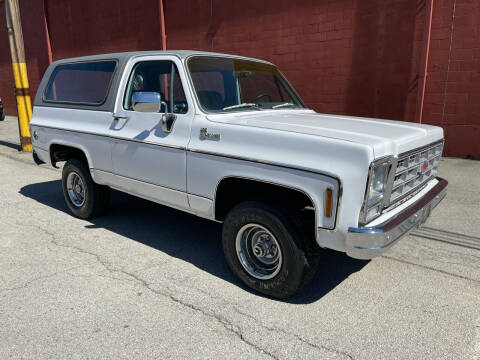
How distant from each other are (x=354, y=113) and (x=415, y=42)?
1821 mm

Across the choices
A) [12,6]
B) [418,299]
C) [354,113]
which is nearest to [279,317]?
[418,299]

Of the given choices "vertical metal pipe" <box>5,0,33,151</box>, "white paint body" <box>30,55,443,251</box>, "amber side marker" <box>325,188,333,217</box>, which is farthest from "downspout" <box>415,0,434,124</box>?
"vertical metal pipe" <box>5,0,33,151</box>

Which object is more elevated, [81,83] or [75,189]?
[81,83]

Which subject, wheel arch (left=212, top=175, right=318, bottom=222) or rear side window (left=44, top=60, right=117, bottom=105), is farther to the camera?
rear side window (left=44, top=60, right=117, bottom=105)

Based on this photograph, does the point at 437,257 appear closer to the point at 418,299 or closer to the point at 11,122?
the point at 418,299

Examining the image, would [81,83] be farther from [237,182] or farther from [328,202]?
[328,202]

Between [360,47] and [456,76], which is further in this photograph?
[360,47]

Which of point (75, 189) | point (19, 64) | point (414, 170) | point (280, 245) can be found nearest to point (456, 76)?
point (414, 170)

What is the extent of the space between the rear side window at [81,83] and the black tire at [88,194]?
0.80m

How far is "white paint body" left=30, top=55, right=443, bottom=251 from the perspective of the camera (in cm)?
266

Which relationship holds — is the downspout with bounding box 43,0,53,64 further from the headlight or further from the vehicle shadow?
Result: the headlight

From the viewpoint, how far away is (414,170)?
3219 mm

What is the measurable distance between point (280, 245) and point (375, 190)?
0.81 metres

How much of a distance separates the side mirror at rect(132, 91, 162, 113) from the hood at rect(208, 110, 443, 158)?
52cm
